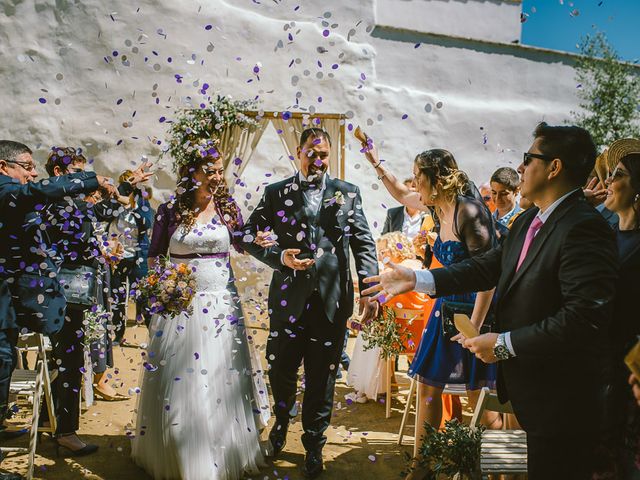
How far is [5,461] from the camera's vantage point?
4.06 metres

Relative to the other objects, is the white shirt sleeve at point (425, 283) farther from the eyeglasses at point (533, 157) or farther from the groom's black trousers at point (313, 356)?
the groom's black trousers at point (313, 356)

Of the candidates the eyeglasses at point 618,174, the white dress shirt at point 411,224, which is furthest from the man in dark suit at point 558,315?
the white dress shirt at point 411,224

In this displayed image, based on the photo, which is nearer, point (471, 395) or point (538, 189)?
point (538, 189)

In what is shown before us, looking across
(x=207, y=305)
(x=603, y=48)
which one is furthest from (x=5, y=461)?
(x=603, y=48)

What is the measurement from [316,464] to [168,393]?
108 cm

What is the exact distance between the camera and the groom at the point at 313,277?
3.93 metres

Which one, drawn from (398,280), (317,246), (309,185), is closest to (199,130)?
(309,185)

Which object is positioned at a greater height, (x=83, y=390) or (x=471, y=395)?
(x=471, y=395)

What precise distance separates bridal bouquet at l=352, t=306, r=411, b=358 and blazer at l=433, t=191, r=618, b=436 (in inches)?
104

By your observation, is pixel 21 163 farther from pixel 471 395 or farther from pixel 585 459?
pixel 585 459

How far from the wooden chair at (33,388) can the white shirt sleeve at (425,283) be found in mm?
2624

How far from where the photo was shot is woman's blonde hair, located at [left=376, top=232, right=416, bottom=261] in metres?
5.24

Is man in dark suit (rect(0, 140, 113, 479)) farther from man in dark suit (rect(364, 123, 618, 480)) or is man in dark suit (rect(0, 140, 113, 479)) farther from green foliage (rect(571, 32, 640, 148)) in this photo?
green foliage (rect(571, 32, 640, 148))

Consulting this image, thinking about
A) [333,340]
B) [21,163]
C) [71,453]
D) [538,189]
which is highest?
[21,163]
